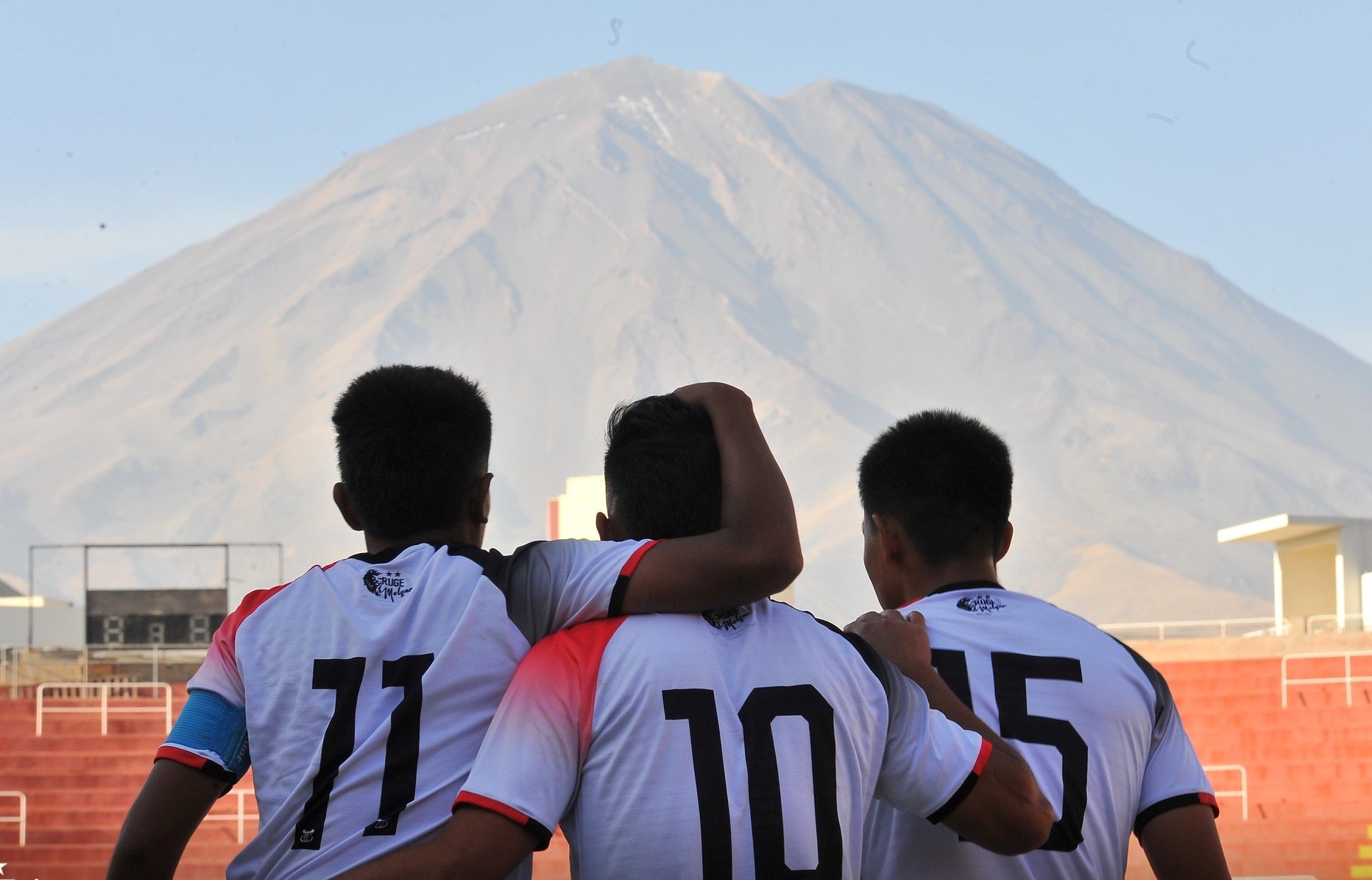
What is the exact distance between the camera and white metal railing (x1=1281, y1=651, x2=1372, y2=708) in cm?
1689

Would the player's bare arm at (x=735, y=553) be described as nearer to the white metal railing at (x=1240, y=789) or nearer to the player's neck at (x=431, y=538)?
the player's neck at (x=431, y=538)

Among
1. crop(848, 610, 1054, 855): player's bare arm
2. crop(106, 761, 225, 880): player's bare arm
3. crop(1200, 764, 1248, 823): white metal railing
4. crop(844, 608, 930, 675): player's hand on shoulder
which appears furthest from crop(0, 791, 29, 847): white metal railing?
crop(848, 610, 1054, 855): player's bare arm

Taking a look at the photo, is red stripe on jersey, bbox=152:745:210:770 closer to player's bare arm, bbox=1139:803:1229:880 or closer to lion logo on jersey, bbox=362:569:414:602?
lion logo on jersey, bbox=362:569:414:602

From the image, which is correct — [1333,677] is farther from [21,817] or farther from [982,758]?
[982,758]

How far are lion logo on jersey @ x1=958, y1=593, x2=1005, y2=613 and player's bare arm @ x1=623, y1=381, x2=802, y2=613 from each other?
25.7 inches

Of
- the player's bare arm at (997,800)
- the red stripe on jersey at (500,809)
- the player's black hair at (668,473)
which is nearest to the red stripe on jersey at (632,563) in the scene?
the player's black hair at (668,473)

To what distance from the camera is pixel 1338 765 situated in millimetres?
15531

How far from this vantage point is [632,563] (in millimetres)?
2449

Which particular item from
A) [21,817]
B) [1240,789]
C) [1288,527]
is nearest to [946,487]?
Result: [1240,789]

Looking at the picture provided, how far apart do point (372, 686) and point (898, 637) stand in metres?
0.89

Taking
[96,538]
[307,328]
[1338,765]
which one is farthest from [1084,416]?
[1338,765]

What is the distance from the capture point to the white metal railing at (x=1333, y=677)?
16.9m

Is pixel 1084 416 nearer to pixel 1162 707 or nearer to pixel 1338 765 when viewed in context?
pixel 1338 765

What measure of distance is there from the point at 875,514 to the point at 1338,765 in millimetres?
14040
